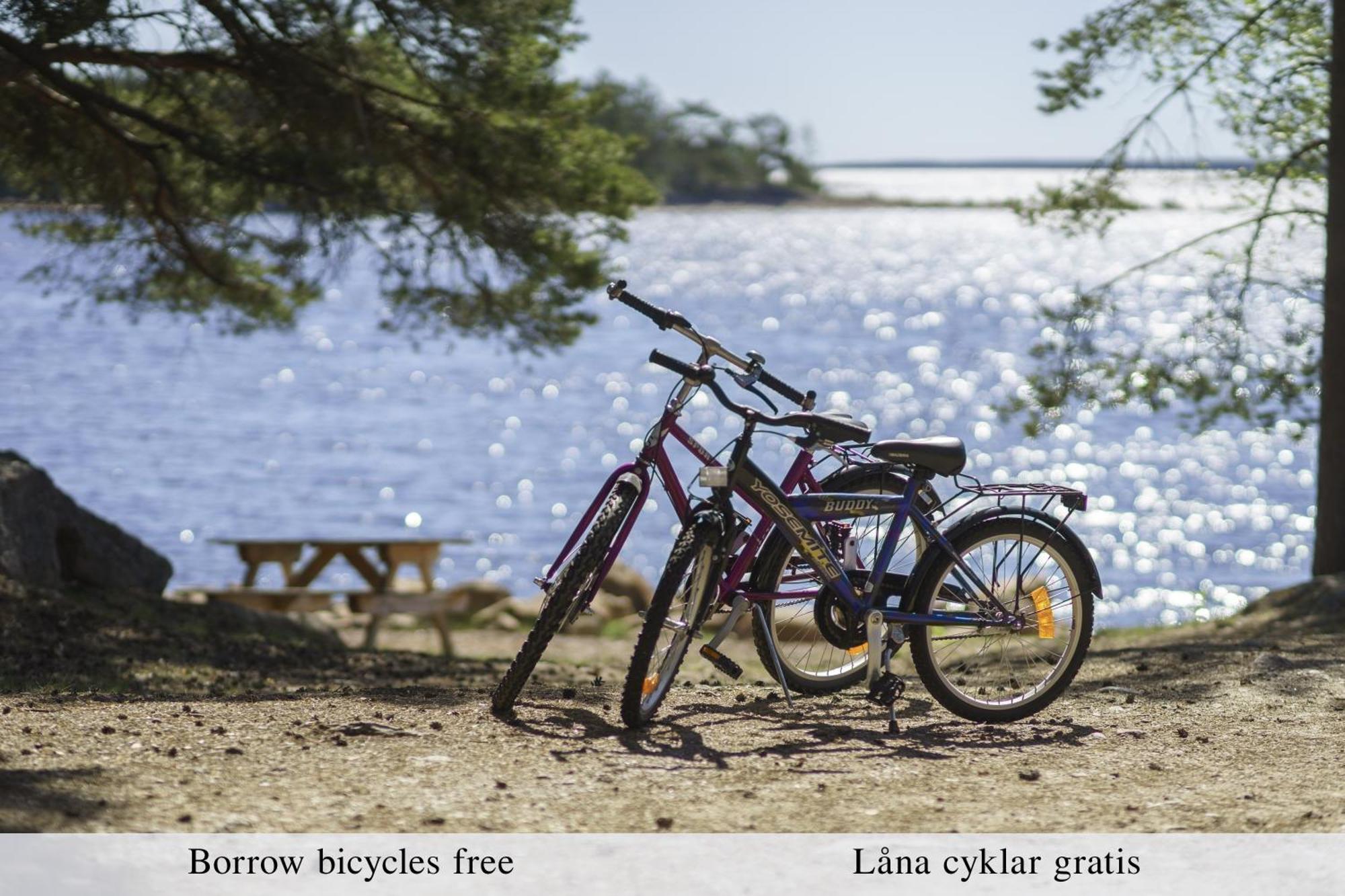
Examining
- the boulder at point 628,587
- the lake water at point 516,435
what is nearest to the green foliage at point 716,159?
the lake water at point 516,435

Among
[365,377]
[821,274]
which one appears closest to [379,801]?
[365,377]

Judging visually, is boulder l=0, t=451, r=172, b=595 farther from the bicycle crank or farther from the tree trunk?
the tree trunk

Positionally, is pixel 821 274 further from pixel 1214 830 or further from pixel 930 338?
pixel 1214 830

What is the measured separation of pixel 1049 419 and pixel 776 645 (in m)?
7.09

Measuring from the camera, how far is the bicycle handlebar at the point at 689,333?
5543mm

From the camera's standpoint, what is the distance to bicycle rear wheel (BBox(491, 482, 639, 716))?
5496mm

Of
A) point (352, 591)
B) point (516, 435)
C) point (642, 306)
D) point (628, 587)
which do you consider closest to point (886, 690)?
point (642, 306)

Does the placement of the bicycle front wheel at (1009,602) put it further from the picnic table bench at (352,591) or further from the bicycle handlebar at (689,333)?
the picnic table bench at (352,591)

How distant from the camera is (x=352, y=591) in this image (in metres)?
15.4

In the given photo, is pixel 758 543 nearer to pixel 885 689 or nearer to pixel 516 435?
pixel 885 689

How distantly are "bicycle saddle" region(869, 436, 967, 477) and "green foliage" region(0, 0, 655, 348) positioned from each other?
21.2 feet

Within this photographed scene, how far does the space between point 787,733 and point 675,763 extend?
67cm

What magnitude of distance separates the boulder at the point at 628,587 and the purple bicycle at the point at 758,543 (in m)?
12.1
